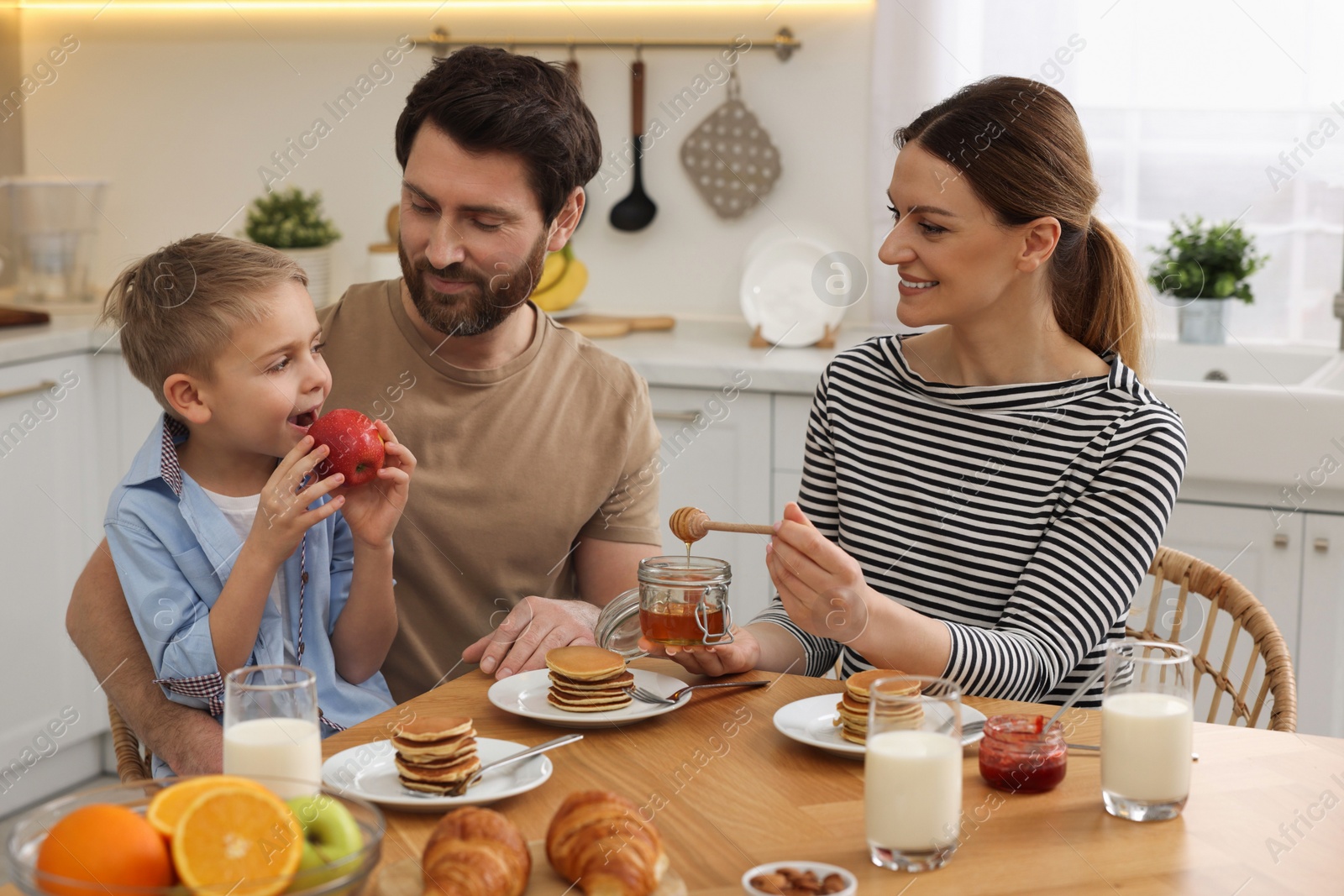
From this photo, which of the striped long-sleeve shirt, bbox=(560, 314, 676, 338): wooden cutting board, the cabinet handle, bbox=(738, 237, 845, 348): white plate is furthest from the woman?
the cabinet handle

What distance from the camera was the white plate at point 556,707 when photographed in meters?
1.24

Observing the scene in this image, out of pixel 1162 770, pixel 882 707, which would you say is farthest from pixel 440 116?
pixel 1162 770

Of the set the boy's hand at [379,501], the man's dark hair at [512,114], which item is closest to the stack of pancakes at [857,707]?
the boy's hand at [379,501]

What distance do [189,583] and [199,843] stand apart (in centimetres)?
74

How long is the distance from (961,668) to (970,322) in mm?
474

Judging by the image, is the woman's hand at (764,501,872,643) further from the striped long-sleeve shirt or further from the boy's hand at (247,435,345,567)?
the boy's hand at (247,435,345,567)

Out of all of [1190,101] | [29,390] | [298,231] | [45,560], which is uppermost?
[1190,101]

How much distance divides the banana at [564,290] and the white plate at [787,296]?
39 centimetres

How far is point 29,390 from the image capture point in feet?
8.93

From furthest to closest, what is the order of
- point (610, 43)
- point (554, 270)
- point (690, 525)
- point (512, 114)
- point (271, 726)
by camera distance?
point (610, 43) → point (554, 270) → point (512, 114) → point (690, 525) → point (271, 726)

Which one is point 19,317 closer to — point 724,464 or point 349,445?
point 724,464

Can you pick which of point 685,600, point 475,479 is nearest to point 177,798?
point 685,600

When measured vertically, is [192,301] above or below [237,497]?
above

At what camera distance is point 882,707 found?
3.22 feet
